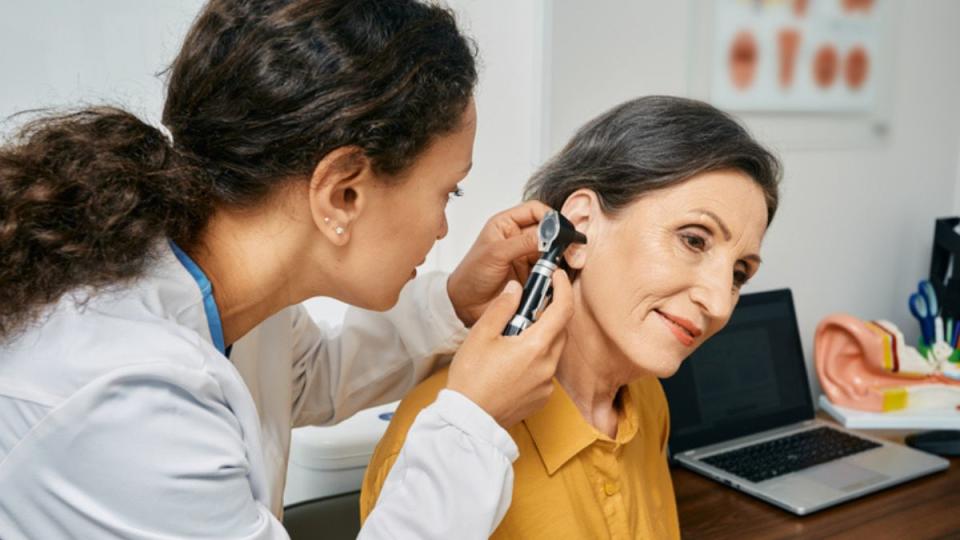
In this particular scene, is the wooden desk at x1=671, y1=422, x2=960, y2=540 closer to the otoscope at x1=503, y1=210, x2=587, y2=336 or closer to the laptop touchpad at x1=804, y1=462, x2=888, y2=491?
the laptop touchpad at x1=804, y1=462, x2=888, y2=491

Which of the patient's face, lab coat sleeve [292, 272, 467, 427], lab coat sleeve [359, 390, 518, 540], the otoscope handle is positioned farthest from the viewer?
lab coat sleeve [292, 272, 467, 427]

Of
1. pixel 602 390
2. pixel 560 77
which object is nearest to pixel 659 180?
pixel 602 390

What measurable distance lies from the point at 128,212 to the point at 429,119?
310mm

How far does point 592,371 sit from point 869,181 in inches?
53.2

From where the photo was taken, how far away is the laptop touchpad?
1.59 metres

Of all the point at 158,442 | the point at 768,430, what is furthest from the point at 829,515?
the point at 158,442

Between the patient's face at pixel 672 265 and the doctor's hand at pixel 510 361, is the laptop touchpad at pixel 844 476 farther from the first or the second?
the doctor's hand at pixel 510 361

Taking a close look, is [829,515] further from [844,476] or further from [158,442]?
[158,442]

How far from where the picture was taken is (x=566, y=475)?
114 centimetres

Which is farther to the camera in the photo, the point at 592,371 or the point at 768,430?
the point at 768,430

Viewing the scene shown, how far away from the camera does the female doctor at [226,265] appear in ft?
2.40

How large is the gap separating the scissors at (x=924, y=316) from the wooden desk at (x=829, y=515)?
1.88 ft

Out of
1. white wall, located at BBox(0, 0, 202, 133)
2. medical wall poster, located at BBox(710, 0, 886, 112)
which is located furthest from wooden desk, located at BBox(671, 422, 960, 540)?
white wall, located at BBox(0, 0, 202, 133)

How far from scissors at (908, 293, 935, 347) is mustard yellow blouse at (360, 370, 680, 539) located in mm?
1211
